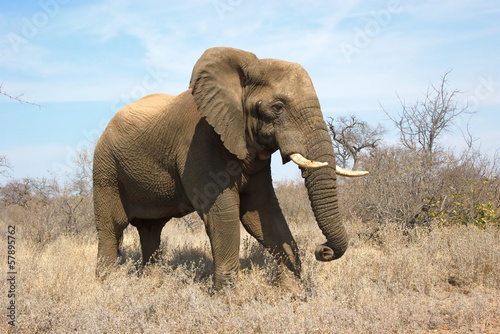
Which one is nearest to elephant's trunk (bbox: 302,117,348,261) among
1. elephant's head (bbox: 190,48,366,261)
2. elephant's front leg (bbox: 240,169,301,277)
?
elephant's head (bbox: 190,48,366,261)

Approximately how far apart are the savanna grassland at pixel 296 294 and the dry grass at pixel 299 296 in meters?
0.01

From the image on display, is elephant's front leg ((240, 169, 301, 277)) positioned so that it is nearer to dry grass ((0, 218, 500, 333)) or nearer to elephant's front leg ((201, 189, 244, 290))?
dry grass ((0, 218, 500, 333))

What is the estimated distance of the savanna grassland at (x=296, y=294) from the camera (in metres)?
4.96

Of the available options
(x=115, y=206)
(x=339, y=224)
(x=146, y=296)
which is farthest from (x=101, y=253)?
(x=339, y=224)

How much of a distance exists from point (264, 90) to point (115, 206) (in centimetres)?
311

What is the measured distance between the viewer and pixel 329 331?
4.75m

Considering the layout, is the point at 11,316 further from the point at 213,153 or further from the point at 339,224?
the point at 339,224

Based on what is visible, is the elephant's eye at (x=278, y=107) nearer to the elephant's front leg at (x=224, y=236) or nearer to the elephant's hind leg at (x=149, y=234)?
the elephant's front leg at (x=224, y=236)

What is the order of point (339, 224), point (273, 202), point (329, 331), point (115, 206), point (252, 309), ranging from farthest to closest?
point (115, 206), point (273, 202), point (339, 224), point (252, 309), point (329, 331)

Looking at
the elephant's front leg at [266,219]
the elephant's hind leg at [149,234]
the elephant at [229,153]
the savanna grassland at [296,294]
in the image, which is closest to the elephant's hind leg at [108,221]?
the elephant at [229,153]

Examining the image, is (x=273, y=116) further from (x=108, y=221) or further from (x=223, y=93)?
(x=108, y=221)

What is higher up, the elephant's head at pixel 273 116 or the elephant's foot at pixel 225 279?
the elephant's head at pixel 273 116

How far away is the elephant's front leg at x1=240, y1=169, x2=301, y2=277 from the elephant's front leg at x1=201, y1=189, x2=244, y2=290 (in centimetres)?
65

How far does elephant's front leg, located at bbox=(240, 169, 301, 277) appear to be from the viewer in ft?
21.6
